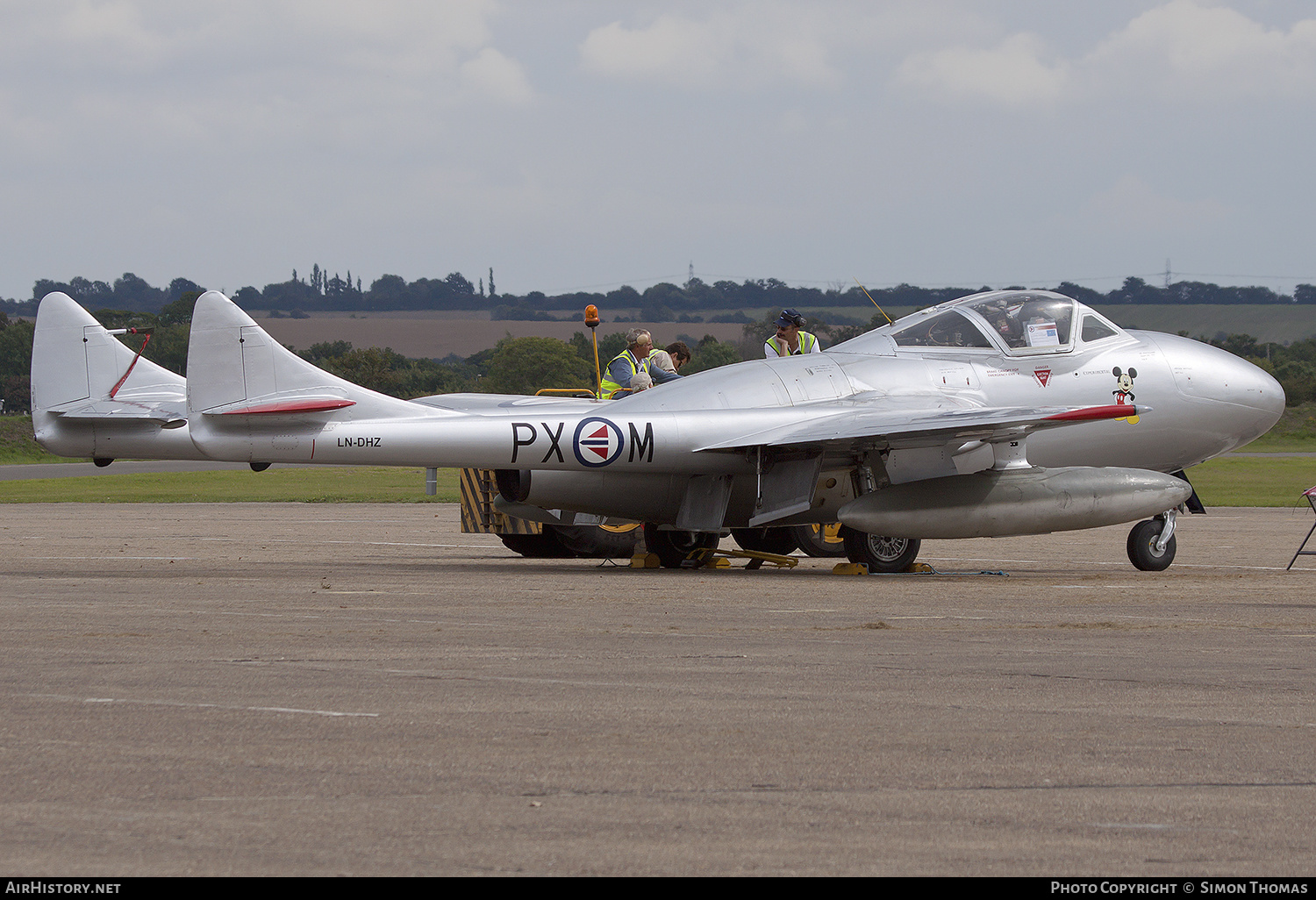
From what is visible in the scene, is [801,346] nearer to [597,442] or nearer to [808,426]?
[808,426]

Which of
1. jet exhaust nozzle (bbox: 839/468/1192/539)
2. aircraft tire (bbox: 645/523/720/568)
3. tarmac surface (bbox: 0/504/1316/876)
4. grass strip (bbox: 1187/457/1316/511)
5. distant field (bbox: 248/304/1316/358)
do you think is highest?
distant field (bbox: 248/304/1316/358)

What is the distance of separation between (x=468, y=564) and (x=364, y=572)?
6.02 feet

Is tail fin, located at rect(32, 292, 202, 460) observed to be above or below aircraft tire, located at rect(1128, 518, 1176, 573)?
above

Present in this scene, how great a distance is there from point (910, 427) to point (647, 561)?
148 inches

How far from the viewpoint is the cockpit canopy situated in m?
15.9

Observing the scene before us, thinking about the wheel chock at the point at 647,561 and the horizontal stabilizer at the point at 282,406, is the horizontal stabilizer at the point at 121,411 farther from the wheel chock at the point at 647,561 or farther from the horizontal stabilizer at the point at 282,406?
the wheel chock at the point at 647,561

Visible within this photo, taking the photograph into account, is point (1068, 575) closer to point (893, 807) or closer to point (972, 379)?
point (972, 379)

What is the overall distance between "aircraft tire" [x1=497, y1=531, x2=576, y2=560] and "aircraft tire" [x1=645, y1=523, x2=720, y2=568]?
1393 mm

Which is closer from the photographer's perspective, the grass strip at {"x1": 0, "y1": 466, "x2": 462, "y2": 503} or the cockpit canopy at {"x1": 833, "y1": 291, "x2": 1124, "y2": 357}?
the cockpit canopy at {"x1": 833, "y1": 291, "x2": 1124, "y2": 357}

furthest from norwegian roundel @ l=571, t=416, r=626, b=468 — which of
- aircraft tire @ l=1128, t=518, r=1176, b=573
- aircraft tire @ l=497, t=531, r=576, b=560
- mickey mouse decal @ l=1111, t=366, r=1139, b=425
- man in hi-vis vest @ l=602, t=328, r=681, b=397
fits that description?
mickey mouse decal @ l=1111, t=366, r=1139, b=425

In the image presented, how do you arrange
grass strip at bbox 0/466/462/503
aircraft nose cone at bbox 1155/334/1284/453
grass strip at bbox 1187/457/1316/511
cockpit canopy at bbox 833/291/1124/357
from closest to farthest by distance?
cockpit canopy at bbox 833/291/1124/357 < aircraft nose cone at bbox 1155/334/1284/453 < grass strip at bbox 1187/457/1316/511 < grass strip at bbox 0/466/462/503

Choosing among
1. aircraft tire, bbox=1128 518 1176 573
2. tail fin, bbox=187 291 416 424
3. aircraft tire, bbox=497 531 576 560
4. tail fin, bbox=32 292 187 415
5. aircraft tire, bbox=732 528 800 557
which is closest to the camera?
tail fin, bbox=187 291 416 424

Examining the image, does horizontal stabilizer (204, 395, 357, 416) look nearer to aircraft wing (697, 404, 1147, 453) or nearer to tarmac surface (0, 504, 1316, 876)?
tarmac surface (0, 504, 1316, 876)
